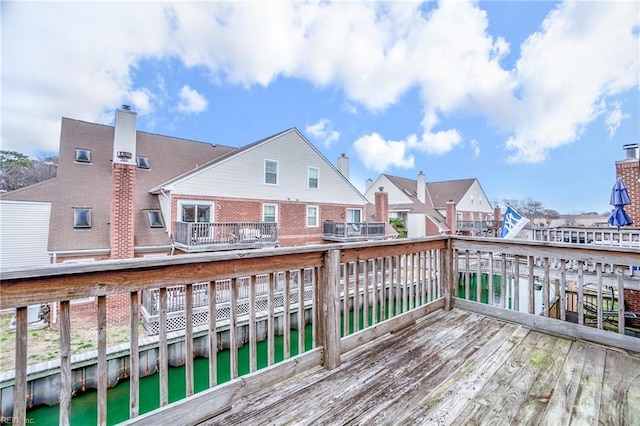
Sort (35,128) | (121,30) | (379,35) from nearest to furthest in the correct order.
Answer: (121,30) < (379,35) < (35,128)

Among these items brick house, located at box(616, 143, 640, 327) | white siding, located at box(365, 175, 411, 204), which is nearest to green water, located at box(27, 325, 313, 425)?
brick house, located at box(616, 143, 640, 327)

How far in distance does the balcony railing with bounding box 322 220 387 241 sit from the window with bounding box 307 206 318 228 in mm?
536

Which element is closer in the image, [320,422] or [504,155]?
[320,422]

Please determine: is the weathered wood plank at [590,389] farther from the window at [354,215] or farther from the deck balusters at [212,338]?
the window at [354,215]

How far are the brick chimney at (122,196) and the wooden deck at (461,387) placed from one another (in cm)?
886

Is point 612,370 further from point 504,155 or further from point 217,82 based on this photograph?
point 504,155

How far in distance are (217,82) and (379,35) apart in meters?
10.8

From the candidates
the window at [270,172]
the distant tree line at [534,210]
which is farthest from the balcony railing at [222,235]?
the distant tree line at [534,210]

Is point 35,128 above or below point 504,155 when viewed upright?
below

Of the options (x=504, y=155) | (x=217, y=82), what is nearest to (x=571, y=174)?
(x=504, y=155)

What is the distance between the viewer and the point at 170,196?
415 inches

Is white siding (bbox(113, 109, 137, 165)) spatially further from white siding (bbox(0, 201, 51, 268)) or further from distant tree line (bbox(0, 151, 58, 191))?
distant tree line (bbox(0, 151, 58, 191))

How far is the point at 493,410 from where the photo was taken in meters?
1.75

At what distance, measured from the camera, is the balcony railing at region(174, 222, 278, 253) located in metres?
9.66
